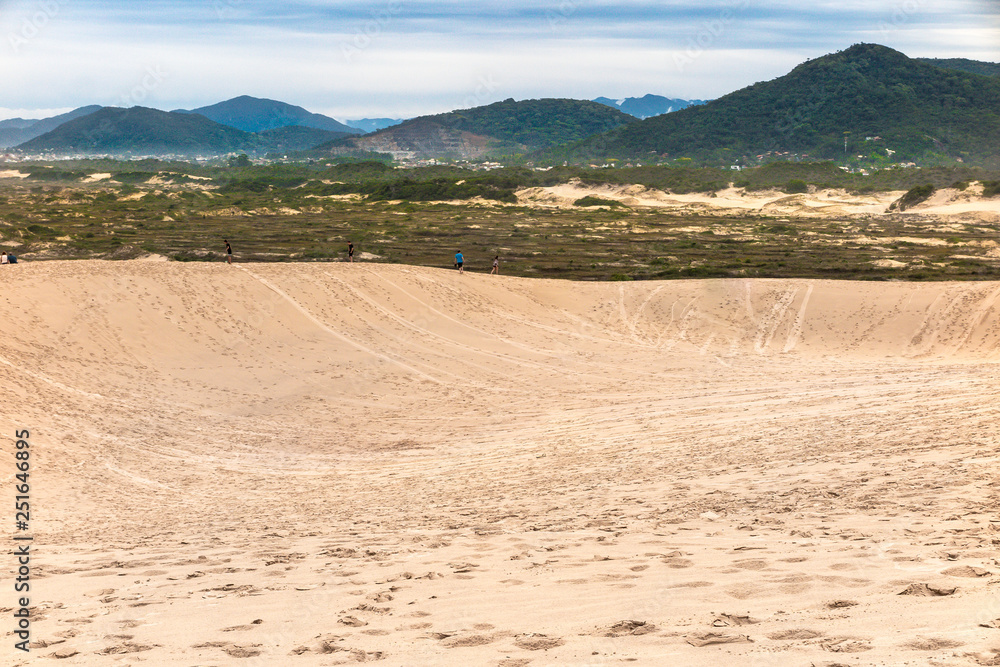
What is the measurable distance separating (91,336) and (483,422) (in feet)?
38.6

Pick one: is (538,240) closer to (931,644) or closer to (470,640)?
(470,640)

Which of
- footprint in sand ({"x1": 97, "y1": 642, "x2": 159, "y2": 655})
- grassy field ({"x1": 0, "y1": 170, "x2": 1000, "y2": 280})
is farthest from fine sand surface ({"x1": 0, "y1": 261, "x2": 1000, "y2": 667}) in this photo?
grassy field ({"x1": 0, "y1": 170, "x2": 1000, "y2": 280})

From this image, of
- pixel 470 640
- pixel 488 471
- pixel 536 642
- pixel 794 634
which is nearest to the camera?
pixel 794 634

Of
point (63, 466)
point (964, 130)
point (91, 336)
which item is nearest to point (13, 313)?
point (91, 336)

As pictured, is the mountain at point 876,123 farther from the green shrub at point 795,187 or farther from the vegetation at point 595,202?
the vegetation at point 595,202

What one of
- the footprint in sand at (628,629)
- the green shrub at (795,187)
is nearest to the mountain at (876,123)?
the green shrub at (795,187)

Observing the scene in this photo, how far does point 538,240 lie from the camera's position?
2095 inches

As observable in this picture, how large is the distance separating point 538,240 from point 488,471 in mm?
40739

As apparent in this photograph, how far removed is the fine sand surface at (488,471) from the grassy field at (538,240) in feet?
33.6

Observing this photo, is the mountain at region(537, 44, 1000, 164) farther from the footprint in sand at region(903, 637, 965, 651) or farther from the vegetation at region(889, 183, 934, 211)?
the footprint in sand at region(903, 637, 965, 651)

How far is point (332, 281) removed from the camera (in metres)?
29.2

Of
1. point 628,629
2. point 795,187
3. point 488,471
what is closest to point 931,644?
point 628,629

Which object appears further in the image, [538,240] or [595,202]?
[595,202]

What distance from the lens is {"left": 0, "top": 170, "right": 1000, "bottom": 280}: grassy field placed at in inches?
1613
